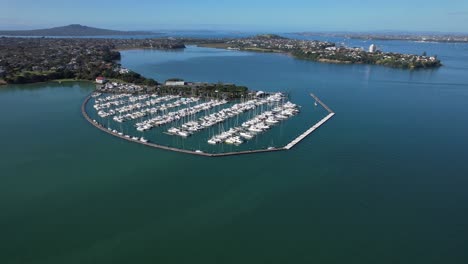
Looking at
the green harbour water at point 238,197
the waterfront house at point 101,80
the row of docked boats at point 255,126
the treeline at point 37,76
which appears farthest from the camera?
the waterfront house at point 101,80

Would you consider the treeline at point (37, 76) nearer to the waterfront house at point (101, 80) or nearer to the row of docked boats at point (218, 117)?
the waterfront house at point (101, 80)

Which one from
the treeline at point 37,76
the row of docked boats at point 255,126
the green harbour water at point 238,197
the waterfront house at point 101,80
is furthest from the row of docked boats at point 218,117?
the treeline at point 37,76

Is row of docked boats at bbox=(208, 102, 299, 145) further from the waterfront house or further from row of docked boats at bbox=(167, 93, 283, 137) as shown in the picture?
the waterfront house

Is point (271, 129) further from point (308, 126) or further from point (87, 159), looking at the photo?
point (87, 159)

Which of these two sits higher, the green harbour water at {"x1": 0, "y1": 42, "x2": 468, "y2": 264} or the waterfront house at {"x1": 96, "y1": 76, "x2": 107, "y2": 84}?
the waterfront house at {"x1": 96, "y1": 76, "x2": 107, "y2": 84}

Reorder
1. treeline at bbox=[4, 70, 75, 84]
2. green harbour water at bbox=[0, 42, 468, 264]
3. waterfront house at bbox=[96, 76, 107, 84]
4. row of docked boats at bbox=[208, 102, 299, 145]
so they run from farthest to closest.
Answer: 1. waterfront house at bbox=[96, 76, 107, 84]
2. treeline at bbox=[4, 70, 75, 84]
3. row of docked boats at bbox=[208, 102, 299, 145]
4. green harbour water at bbox=[0, 42, 468, 264]

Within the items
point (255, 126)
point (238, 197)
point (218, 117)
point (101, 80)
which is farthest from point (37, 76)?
point (238, 197)

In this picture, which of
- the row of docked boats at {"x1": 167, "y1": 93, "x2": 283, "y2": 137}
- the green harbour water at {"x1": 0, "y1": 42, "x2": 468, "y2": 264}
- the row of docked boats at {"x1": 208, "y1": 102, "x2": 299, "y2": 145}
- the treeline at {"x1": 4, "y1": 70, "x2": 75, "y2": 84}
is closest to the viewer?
the green harbour water at {"x1": 0, "y1": 42, "x2": 468, "y2": 264}

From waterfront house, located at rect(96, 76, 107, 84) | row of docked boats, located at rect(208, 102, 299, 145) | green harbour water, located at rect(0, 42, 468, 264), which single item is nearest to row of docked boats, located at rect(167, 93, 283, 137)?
row of docked boats, located at rect(208, 102, 299, 145)

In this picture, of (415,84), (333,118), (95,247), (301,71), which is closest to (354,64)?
(301,71)
